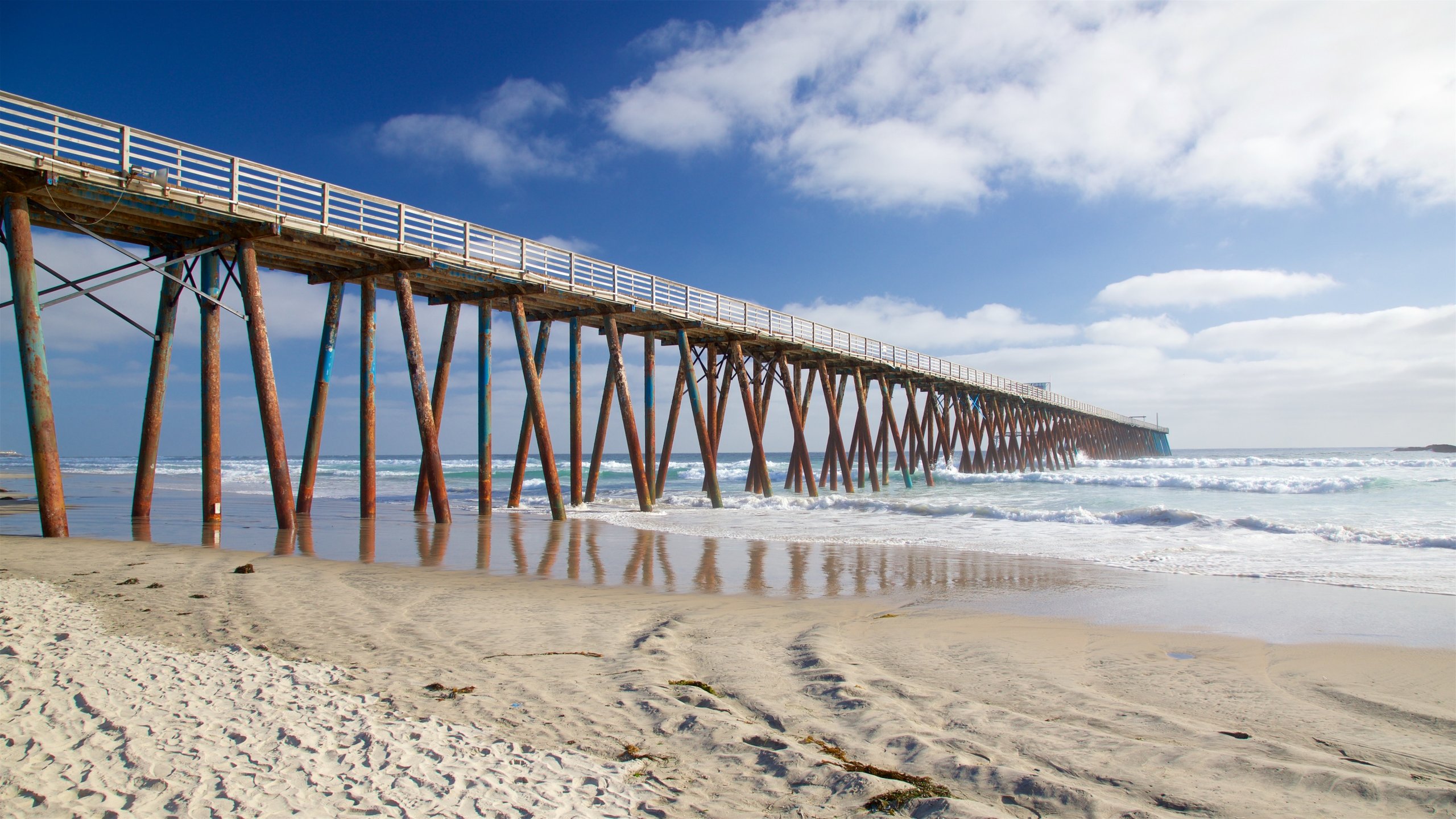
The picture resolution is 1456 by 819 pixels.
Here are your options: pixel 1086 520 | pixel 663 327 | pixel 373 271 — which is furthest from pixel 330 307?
pixel 1086 520

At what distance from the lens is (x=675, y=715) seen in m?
3.68

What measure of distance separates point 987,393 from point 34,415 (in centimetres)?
3779

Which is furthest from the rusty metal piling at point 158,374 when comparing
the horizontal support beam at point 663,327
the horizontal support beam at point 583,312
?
the horizontal support beam at point 663,327

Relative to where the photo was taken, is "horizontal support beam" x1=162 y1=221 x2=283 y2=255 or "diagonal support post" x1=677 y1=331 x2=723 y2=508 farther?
"diagonal support post" x1=677 y1=331 x2=723 y2=508

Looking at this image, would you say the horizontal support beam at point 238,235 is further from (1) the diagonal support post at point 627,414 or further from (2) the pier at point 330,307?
(1) the diagonal support post at point 627,414

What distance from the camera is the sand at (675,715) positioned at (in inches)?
111

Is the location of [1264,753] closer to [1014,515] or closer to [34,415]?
[34,415]

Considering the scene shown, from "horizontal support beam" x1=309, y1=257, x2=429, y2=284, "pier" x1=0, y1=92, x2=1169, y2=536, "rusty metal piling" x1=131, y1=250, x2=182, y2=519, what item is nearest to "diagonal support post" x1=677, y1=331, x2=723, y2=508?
"pier" x1=0, y1=92, x2=1169, y2=536

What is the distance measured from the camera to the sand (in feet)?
9.29

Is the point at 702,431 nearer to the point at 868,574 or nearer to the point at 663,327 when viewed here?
the point at 663,327

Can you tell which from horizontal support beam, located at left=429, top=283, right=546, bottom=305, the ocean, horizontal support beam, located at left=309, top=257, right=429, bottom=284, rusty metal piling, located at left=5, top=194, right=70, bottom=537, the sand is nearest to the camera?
the sand

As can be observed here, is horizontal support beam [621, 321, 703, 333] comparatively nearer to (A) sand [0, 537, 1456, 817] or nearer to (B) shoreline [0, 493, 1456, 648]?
(B) shoreline [0, 493, 1456, 648]

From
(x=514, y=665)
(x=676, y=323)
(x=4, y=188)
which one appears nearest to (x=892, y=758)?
(x=514, y=665)

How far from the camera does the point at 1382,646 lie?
562cm
